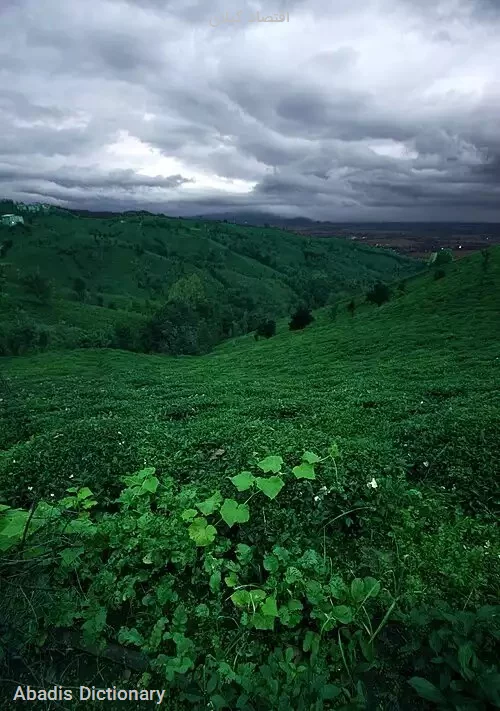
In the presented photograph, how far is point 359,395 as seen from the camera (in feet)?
53.2

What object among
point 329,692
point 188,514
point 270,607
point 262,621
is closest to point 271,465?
point 188,514

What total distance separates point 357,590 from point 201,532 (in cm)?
223

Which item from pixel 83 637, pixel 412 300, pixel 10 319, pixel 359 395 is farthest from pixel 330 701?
pixel 10 319

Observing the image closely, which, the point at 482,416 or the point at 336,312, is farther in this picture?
the point at 336,312

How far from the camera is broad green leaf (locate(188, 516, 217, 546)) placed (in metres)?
5.61

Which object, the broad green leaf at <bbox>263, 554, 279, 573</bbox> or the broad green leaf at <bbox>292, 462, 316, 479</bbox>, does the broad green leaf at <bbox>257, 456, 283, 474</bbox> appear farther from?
the broad green leaf at <bbox>263, 554, 279, 573</bbox>

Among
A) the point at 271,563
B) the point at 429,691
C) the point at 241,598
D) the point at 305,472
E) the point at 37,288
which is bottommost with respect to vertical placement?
the point at 37,288

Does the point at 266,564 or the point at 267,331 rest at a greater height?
the point at 266,564

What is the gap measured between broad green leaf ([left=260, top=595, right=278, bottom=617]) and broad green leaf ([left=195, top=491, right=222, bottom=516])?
163cm

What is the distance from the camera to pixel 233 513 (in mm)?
5922

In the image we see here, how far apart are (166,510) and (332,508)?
2.73 metres

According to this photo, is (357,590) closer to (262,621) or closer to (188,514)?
(262,621)

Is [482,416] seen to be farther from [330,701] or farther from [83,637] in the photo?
[83,637]

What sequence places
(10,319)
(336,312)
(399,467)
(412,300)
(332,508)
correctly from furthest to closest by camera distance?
1. (10,319)
2. (336,312)
3. (412,300)
4. (399,467)
5. (332,508)
